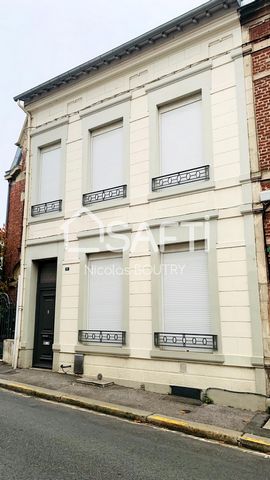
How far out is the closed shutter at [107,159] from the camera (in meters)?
8.48

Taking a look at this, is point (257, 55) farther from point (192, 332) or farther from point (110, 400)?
point (110, 400)

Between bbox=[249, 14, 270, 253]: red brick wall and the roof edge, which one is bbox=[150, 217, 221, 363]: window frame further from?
the roof edge

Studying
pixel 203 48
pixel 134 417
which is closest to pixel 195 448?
pixel 134 417

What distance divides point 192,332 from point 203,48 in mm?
5670

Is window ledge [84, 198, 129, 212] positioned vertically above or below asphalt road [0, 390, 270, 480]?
above

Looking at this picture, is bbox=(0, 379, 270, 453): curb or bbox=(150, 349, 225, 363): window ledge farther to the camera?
bbox=(150, 349, 225, 363): window ledge

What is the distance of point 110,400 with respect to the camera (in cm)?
627

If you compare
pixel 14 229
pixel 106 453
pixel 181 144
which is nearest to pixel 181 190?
pixel 181 144

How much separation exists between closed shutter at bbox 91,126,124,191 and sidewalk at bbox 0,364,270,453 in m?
4.33

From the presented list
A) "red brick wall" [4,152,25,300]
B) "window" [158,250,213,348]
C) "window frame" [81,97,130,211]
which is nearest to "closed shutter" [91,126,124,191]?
"window frame" [81,97,130,211]

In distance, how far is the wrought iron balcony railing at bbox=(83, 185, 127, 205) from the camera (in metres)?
8.17

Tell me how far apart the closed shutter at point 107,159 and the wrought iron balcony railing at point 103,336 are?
127 inches

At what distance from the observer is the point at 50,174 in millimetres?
9719

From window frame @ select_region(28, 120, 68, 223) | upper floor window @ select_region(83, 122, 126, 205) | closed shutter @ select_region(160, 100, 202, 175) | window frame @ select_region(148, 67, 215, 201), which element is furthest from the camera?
window frame @ select_region(28, 120, 68, 223)
